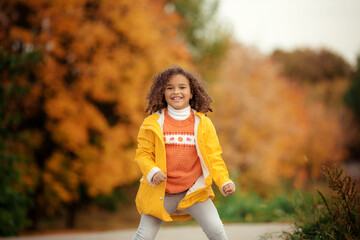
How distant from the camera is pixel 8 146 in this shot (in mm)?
7324

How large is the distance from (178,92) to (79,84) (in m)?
7.58

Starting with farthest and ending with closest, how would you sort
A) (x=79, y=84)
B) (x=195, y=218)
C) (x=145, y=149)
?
(x=79, y=84) < (x=145, y=149) < (x=195, y=218)

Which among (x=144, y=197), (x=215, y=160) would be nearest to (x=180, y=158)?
(x=215, y=160)

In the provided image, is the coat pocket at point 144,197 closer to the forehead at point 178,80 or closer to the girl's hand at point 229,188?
the girl's hand at point 229,188

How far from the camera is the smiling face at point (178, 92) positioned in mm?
2781

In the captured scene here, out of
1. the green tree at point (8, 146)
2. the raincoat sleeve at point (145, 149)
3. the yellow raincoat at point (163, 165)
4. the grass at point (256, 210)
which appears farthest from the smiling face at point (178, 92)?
the green tree at point (8, 146)

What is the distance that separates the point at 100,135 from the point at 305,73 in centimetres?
3304

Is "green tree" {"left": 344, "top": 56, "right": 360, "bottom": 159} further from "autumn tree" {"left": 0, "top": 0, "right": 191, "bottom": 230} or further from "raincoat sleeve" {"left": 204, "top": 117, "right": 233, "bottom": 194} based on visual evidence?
"raincoat sleeve" {"left": 204, "top": 117, "right": 233, "bottom": 194}

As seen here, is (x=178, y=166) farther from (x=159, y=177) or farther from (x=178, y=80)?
(x=178, y=80)

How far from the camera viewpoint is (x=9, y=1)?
9688 mm

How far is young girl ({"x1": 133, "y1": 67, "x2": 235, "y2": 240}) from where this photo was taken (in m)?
2.53

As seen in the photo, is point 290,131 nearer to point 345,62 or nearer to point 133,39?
point 133,39

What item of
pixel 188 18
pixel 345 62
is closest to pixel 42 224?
pixel 188 18

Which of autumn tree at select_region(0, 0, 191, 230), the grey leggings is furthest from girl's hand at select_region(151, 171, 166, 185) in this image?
autumn tree at select_region(0, 0, 191, 230)
